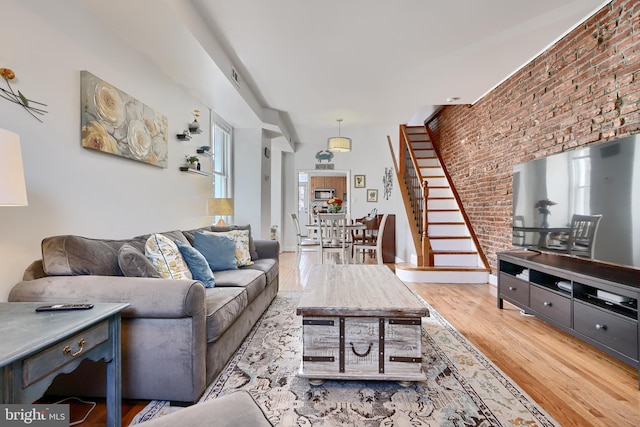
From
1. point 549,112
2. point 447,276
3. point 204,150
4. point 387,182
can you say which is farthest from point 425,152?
point 204,150

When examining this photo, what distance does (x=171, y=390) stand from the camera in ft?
5.40

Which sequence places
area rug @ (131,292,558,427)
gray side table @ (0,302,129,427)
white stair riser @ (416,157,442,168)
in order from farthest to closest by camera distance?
white stair riser @ (416,157,442,168) < area rug @ (131,292,558,427) < gray side table @ (0,302,129,427)

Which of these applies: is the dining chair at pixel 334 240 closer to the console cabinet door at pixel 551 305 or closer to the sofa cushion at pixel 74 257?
the console cabinet door at pixel 551 305

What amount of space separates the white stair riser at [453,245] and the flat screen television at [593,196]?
70.9 inches

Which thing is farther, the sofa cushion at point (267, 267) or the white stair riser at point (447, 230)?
the white stair riser at point (447, 230)

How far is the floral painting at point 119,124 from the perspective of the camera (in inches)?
86.5

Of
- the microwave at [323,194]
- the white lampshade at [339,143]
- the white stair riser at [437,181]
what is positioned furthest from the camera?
the microwave at [323,194]

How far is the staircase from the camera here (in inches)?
179

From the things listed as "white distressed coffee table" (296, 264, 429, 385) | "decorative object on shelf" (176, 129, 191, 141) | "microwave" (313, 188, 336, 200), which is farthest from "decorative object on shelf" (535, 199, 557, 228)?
"microwave" (313, 188, 336, 200)

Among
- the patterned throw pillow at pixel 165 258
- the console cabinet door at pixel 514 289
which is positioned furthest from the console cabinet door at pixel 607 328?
the patterned throw pillow at pixel 165 258

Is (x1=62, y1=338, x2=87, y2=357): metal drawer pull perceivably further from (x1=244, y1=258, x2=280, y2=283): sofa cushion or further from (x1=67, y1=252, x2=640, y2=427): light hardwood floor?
(x1=244, y1=258, x2=280, y2=283): sofa cushion

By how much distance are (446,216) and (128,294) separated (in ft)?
17.0

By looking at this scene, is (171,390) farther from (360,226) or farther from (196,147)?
(360,226)

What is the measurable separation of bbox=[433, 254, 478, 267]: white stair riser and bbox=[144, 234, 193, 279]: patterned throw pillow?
12.7ft
